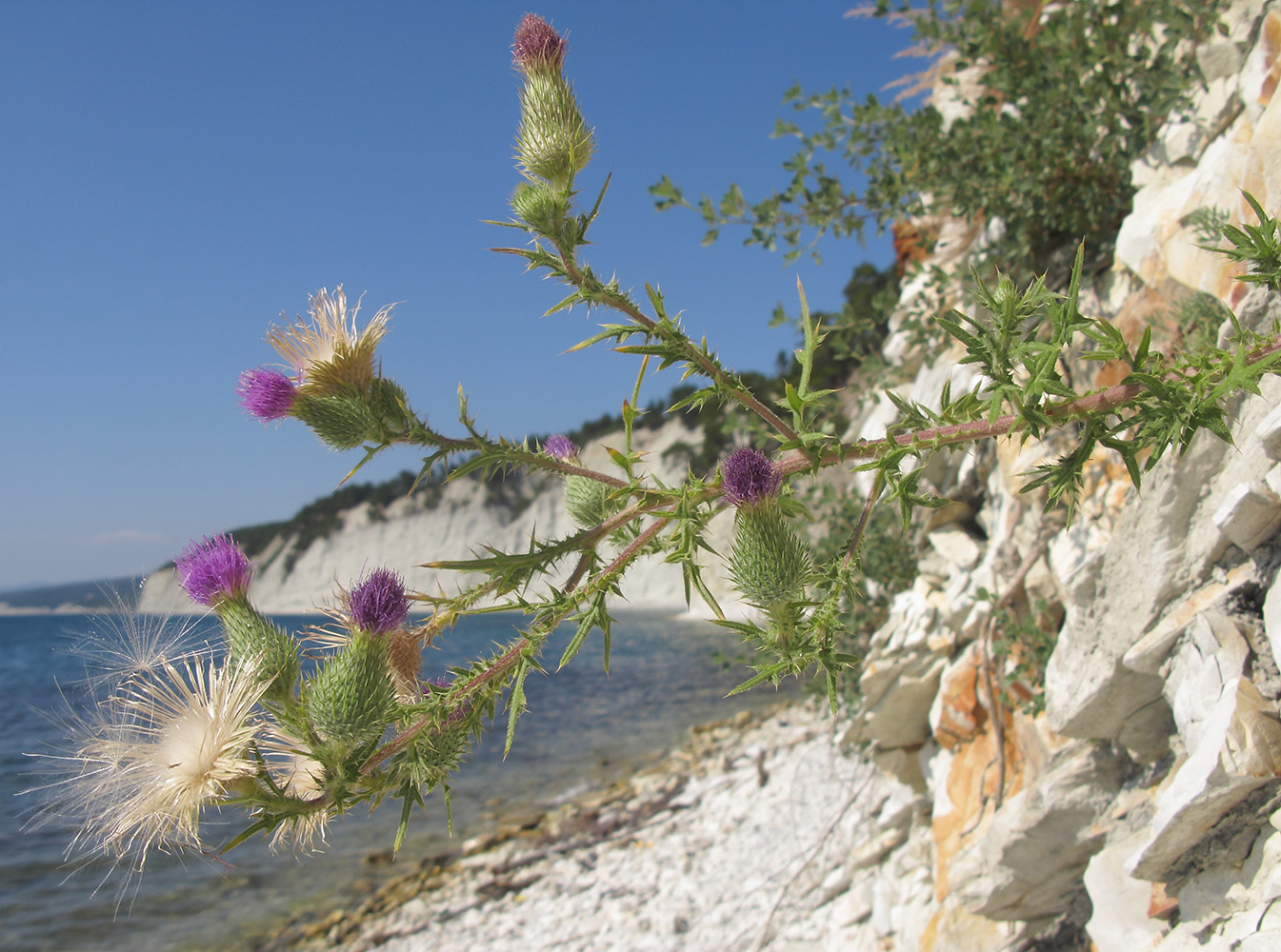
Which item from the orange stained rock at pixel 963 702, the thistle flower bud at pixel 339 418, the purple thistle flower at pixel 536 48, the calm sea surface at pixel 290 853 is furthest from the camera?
the calm sea surface at pixel 290 853

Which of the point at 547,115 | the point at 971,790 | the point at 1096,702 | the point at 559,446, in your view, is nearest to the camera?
the point at 547,115

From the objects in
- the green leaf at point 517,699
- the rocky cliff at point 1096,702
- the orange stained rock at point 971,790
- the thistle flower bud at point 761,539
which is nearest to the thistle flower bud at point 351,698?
the green leaf at point 517,699

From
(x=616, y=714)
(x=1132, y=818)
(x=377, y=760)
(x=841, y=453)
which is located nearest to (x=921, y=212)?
(x=1132, y=818)

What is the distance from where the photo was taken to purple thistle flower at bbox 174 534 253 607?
1.85 meters

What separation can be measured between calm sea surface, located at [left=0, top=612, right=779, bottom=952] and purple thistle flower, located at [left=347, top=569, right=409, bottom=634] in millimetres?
339

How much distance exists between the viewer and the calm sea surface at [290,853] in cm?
786

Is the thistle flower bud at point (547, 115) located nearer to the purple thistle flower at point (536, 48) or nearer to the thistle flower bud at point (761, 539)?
the purple thistle flower at point (536, 48)

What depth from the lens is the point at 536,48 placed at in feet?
6.84

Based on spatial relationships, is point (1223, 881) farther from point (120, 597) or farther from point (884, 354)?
point (884, 354)

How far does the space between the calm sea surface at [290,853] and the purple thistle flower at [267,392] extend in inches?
21.7

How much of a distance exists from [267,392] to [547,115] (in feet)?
3.31

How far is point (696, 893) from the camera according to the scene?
6781mm

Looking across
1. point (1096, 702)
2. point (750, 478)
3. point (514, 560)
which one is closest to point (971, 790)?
point (1096, 702)

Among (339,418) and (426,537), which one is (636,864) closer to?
(339,418)
